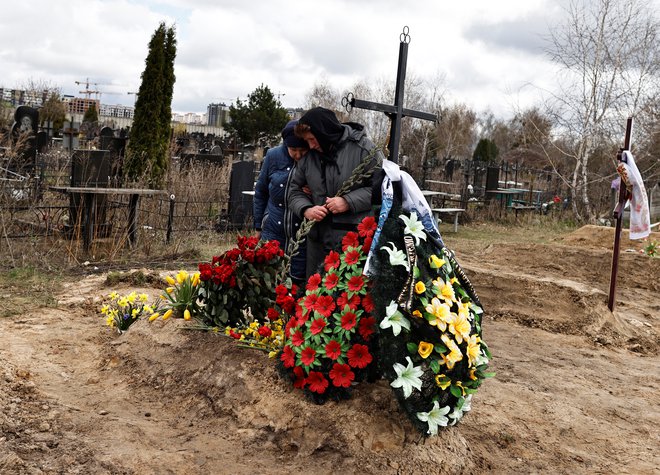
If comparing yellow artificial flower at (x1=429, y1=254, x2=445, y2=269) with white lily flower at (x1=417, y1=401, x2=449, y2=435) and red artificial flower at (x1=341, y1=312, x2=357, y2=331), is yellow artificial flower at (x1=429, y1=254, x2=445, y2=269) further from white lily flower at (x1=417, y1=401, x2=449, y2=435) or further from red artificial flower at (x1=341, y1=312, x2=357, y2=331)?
white lily flower at (x1=417, y1=401, x2=449, y2=435)

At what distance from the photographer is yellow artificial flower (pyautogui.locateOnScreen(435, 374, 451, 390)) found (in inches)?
127

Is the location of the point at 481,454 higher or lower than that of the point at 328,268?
lower

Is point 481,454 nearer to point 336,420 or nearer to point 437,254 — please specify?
point 336,420

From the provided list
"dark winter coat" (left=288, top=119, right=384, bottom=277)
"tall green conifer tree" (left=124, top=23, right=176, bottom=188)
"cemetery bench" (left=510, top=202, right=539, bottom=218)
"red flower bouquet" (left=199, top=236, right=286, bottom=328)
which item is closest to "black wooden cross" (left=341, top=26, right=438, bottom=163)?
"dark winter coat" (left=288, top=119, right=384, bottom=277)

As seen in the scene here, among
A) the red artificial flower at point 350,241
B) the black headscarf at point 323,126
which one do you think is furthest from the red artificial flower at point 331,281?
the black headscarf at point 323,126

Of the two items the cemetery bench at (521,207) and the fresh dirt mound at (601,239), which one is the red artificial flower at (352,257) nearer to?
the fresh dirt mound at (601,239)

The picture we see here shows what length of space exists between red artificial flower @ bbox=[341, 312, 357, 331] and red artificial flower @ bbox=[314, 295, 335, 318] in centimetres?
8

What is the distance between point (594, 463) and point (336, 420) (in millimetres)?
1431

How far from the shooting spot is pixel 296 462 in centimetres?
326

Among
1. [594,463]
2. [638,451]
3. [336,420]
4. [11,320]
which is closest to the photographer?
[336,420]

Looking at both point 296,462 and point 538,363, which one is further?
point 538,363

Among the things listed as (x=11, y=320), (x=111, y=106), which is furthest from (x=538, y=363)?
(x=111, y=106)

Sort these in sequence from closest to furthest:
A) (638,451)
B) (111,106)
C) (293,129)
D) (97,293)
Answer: (638,451)
(293,129)
(97,293)
(111,106)

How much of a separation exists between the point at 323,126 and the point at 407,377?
164cm
